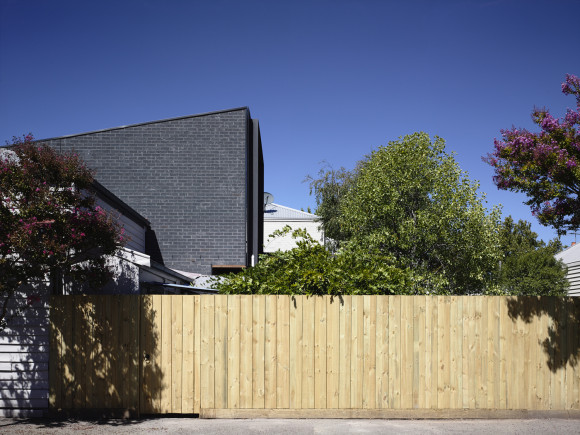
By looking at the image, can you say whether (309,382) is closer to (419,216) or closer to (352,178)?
(419,216)

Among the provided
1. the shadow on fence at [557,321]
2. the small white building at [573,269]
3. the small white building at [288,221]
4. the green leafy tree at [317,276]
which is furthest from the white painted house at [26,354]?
the small white building at [288,221]

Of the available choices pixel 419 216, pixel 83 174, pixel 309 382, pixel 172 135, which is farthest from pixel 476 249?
pixel 83 174

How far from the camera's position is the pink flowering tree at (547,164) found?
7.96m

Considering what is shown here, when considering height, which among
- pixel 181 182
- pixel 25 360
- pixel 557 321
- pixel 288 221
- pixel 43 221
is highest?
pixel 288 221

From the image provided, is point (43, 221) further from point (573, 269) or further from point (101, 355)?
point (573, 269)

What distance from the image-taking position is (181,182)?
1723cm

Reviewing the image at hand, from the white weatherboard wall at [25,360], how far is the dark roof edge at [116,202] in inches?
110

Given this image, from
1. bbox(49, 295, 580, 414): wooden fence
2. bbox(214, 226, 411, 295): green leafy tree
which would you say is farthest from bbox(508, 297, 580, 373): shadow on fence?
bbox(214, 226, 411, 295): green leafy tree

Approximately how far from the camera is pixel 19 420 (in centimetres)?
835

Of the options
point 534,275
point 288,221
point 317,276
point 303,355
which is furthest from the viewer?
point 288,221

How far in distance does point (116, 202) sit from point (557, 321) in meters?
9.61

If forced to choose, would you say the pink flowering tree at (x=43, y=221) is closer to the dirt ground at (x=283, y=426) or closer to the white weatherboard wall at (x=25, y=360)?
the white weatherboard wall at (x=25, y=360)

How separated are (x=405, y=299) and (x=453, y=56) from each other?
7.42 metres

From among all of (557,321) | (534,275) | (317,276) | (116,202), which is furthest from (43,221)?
(534,275)
